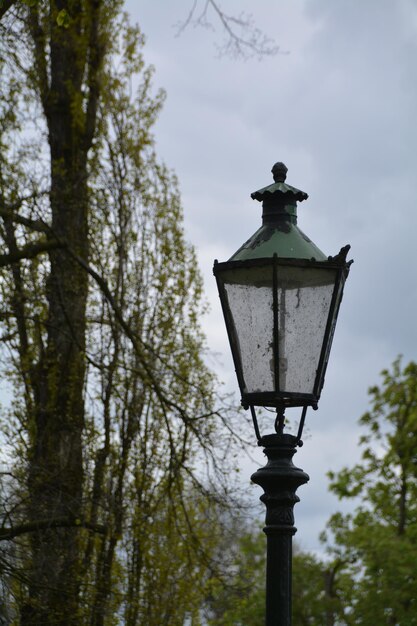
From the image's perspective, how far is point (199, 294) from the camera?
557 inches

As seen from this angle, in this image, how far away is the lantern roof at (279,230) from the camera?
4422mm

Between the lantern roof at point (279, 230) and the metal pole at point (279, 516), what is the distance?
0.75 meters

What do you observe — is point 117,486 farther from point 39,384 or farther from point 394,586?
point 394,586

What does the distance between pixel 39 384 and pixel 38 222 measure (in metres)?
2.61

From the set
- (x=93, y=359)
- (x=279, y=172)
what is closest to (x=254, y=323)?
(x=279, y=172)

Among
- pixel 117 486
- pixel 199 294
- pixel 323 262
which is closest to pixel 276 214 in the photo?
pixel 323 262

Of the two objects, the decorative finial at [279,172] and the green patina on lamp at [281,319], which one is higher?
the decorative finial at [279,172]

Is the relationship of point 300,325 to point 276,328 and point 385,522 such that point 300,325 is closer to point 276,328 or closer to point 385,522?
point 276,328

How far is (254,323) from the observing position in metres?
4.32

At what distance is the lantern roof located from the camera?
4.42m

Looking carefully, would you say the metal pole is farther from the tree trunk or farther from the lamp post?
the tree trunk

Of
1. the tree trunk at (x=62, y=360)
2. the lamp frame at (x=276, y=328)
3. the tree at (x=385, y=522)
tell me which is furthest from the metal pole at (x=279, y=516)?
the tree at (x=385, y=522)

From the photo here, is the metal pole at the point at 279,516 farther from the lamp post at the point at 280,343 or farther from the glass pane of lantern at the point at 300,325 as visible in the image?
the glass pane of lantern at the point at 300,325

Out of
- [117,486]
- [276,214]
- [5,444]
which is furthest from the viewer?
[117,486]
